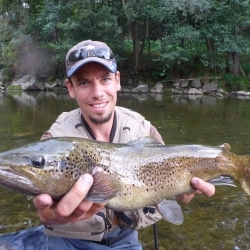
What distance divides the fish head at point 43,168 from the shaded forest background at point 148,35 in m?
24.2

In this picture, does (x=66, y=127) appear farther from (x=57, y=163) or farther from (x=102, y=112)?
(x=57, y=163)

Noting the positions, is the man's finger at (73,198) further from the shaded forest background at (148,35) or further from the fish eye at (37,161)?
the shaded forest background at (148,35)

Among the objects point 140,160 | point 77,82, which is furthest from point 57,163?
point 77,82

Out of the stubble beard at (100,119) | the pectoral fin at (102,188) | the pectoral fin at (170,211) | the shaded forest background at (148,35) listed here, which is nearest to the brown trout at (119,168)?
the pectoral fin at (102,188)

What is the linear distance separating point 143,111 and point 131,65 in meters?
16.4

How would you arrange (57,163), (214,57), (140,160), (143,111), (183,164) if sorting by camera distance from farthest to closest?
(214,57), (143,111), (183,164), (140,160), (57,163)

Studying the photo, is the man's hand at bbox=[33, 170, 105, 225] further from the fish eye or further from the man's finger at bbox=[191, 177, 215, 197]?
the man's finger at bbox=[191, 177, 215, 197]

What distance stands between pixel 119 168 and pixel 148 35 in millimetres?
30462

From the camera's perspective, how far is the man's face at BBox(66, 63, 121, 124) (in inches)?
121

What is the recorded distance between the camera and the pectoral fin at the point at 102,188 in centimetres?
233

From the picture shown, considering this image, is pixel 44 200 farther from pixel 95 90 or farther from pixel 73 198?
pixel 95 90

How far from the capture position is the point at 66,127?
3.21 metres

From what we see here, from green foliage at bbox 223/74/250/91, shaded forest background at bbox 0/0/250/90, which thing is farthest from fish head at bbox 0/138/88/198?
green foliage at bbox 223/74/250/91

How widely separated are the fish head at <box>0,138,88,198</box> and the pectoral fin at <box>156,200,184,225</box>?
2.78 ft
